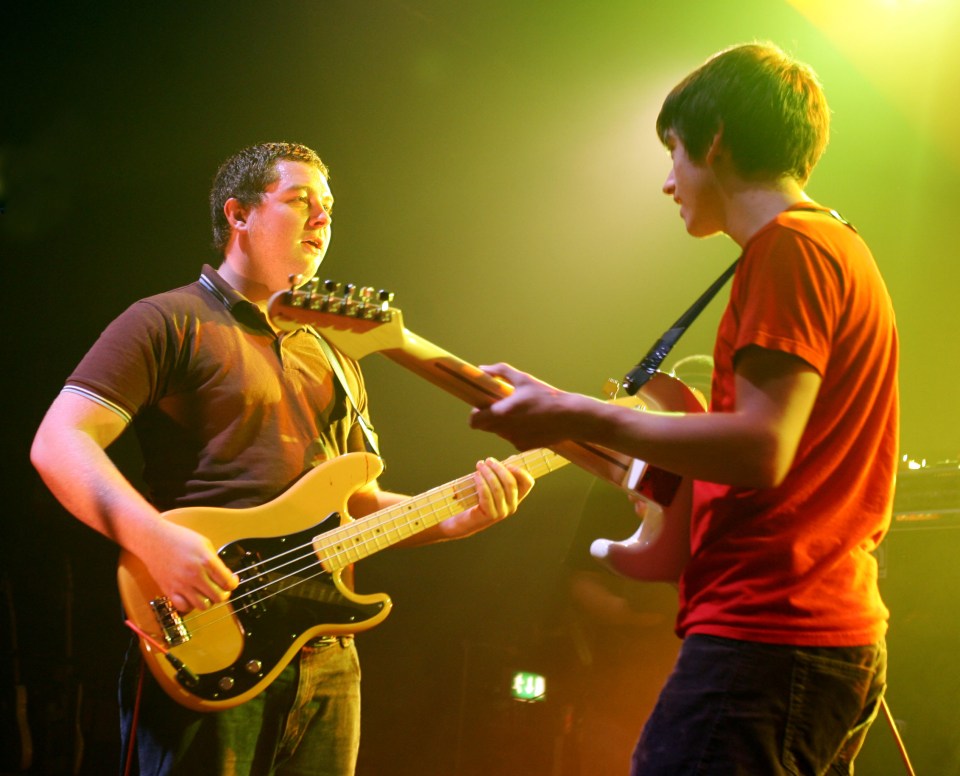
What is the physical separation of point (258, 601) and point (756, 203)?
171cm

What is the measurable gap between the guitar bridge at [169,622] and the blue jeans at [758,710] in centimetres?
135

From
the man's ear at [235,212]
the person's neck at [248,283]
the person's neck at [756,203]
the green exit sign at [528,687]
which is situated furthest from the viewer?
the green exit sign at [528,687]

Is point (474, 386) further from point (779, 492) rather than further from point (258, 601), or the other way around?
point (258, 601)

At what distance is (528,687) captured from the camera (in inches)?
165

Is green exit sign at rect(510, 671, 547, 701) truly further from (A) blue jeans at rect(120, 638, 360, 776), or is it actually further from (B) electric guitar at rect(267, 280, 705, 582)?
(B) electric guitar at rect(267, 280, 705, 582)

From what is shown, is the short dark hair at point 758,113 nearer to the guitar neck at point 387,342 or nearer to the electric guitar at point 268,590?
the guitar neck at point 387,342

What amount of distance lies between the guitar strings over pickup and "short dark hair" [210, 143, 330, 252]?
132 centimetres

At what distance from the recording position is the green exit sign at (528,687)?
13.6ft

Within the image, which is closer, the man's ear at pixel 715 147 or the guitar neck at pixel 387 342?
the man's ear at pixel 715 147

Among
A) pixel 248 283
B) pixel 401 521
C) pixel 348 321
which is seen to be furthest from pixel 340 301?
pixel 248 283

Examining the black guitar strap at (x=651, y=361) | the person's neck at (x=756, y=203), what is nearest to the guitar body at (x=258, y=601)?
the black guitar strap at (x=651, y=361)

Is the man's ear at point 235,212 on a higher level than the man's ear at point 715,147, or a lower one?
higher

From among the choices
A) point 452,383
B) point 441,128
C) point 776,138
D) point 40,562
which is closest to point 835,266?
point 776,138

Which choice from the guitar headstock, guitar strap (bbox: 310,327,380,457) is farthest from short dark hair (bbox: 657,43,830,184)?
guitar strap (bbox: 310,327,380,457)
